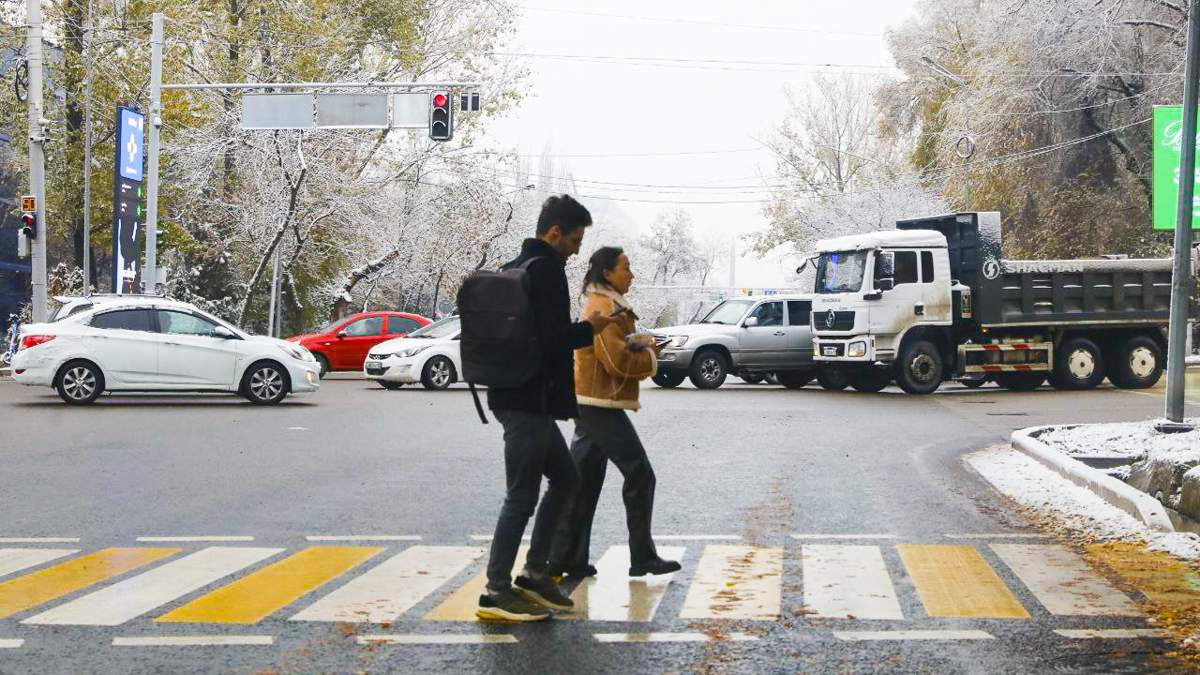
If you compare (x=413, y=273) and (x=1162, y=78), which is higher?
(x=1162, y=78)

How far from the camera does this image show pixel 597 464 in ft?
25.6

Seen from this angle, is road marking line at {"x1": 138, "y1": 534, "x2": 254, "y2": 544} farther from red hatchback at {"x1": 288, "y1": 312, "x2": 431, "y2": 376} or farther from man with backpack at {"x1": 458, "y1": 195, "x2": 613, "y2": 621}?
red hatchback at {"x1": 288, "y1": 312, "x2": 431, "y2": 376}

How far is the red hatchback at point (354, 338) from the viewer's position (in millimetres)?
32719

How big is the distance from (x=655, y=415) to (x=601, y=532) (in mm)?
10997

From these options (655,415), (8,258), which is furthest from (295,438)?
(8,258)

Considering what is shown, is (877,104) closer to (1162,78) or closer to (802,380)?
(1162,78)

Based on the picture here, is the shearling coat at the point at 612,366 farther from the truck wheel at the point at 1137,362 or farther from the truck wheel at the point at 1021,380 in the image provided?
the truck wheel at the point at 1137,362

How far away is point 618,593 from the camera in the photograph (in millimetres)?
7383

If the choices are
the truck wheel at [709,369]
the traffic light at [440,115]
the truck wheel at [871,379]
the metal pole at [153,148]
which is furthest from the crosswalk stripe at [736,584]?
the metal pole at [153,148]

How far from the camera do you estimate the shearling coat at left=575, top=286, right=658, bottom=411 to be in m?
7.51

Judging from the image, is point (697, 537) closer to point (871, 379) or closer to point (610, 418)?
point (610, 418)

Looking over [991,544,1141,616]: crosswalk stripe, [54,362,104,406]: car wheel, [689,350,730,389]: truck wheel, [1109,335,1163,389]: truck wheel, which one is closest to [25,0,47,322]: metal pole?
[54,362,104,406]: car wheel

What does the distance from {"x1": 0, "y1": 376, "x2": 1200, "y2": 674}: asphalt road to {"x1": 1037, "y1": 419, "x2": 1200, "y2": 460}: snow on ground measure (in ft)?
3.47

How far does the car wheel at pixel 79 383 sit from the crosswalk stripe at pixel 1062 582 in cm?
1643
